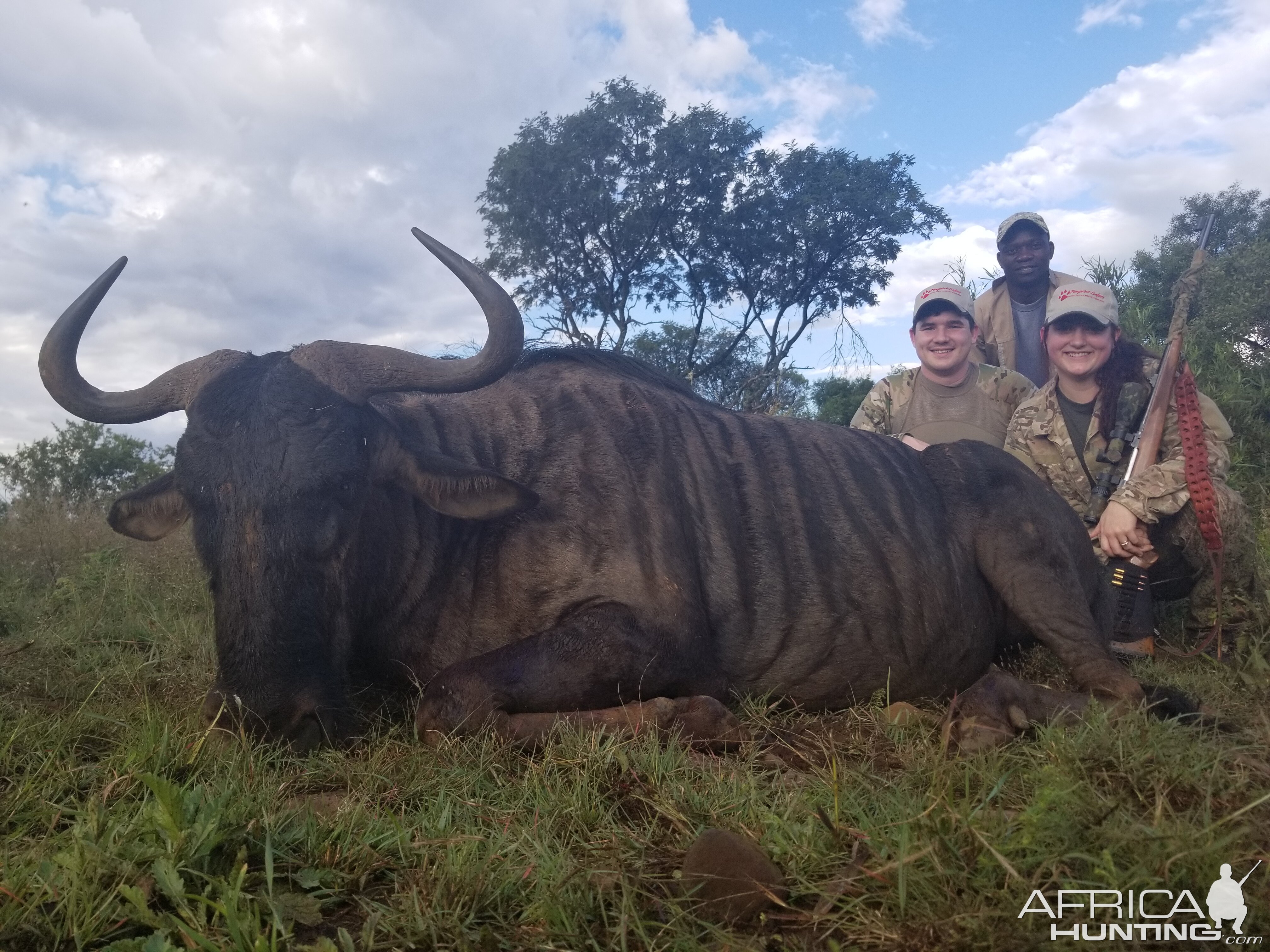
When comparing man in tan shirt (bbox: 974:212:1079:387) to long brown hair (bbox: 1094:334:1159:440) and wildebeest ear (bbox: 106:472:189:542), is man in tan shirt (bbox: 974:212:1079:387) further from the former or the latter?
wildebeest ear (bbox: 106:472:189:542)

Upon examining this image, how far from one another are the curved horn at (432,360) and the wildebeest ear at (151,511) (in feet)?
2.43

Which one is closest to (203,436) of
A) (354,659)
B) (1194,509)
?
(354,659)

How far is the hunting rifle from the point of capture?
4.48 meters

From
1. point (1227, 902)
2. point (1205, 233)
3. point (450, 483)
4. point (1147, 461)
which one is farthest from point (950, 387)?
point (1227, 902)

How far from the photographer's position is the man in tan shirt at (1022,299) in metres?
7.17

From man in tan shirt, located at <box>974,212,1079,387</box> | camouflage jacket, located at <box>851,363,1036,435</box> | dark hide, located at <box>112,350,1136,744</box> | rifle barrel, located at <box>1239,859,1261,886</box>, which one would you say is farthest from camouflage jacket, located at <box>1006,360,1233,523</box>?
rifle barrel, located at <box>1239,859,1261,886</box>

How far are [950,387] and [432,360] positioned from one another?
4084 millimetres

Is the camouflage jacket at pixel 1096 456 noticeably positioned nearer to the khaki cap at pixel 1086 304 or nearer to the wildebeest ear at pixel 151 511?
the khaki cap at pixel 1086 304

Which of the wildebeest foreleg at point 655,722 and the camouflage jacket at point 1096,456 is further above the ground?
the camouflage jacket at point 1096,456

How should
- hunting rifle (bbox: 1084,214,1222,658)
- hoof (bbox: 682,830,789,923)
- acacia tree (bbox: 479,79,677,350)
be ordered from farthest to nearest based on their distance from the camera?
acacia tree (bbox: 479,79,677,350) < hunting rifle (bbox: 1084,214,1222,658) < hoof (bbox: 682,830,789,923)

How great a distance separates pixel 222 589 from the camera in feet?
9.31

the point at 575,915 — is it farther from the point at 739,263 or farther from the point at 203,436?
the point at 739,263

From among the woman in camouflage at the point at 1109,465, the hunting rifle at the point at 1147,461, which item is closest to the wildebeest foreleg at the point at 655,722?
the woman in camouflage at the point at 1109,465

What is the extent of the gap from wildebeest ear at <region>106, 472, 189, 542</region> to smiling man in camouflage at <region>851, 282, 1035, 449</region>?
13.9 ft
